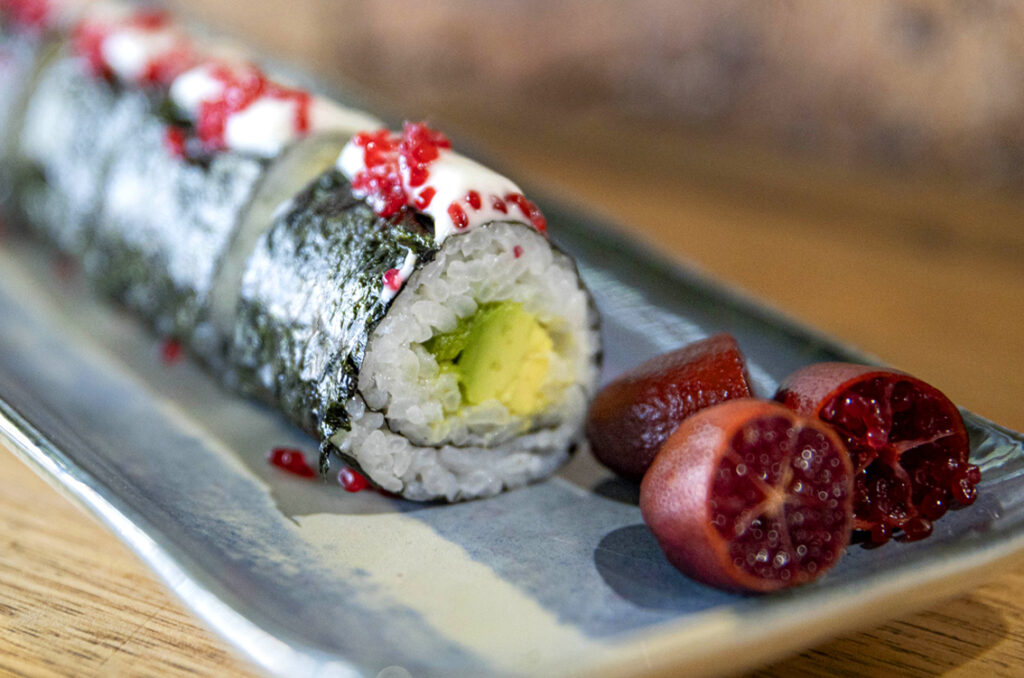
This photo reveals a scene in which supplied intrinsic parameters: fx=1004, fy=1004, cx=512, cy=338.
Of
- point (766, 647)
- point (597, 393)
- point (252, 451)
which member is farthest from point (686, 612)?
point (252, 451)

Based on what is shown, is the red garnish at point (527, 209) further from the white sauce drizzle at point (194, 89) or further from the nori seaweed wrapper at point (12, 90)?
the nori seaweed wrapper at point (12, 90)

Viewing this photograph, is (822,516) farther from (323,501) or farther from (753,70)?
(753,70)

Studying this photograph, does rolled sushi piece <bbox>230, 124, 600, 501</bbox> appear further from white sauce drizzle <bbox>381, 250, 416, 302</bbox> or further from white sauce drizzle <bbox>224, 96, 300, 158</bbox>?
white sauce drizzle <bbox>224, 96, 300, 158</bbox>

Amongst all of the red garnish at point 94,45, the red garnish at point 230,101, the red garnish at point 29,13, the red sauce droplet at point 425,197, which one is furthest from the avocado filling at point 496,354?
the red garnish at point 29,13

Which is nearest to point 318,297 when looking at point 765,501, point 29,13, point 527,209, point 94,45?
point 527,209

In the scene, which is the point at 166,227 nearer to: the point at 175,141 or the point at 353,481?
the point at 175,141
